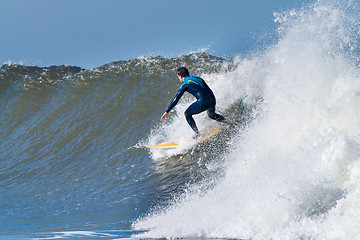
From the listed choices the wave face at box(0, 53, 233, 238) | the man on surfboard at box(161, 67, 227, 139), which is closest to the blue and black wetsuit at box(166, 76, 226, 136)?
the man on surfboard at box(161, 67, 227, 139)

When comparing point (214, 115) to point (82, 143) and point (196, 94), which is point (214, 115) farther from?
point (82, 143)

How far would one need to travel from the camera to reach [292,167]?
3.39 metres

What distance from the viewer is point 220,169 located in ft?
17.5

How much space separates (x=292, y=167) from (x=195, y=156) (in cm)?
321

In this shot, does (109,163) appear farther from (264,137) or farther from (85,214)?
(264,137)

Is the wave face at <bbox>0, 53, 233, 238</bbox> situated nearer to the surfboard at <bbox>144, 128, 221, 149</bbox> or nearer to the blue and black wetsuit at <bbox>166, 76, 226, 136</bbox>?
the surfboard at <bbox>144, 128, 221, 149</bbox>

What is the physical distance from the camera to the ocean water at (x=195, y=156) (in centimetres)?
302

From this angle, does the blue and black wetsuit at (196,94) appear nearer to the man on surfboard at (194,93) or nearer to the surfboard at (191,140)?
the man on surfboard at (194,93)

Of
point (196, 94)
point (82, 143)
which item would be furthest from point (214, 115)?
point (82, 143)

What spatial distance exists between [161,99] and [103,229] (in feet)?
20.9

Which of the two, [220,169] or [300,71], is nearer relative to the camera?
[220,169]

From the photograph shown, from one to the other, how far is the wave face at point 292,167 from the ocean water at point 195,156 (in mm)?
14

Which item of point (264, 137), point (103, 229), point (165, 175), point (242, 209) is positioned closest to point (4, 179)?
point (165, 175)

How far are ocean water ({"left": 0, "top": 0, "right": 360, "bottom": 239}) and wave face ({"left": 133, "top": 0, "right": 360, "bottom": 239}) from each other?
14mm
